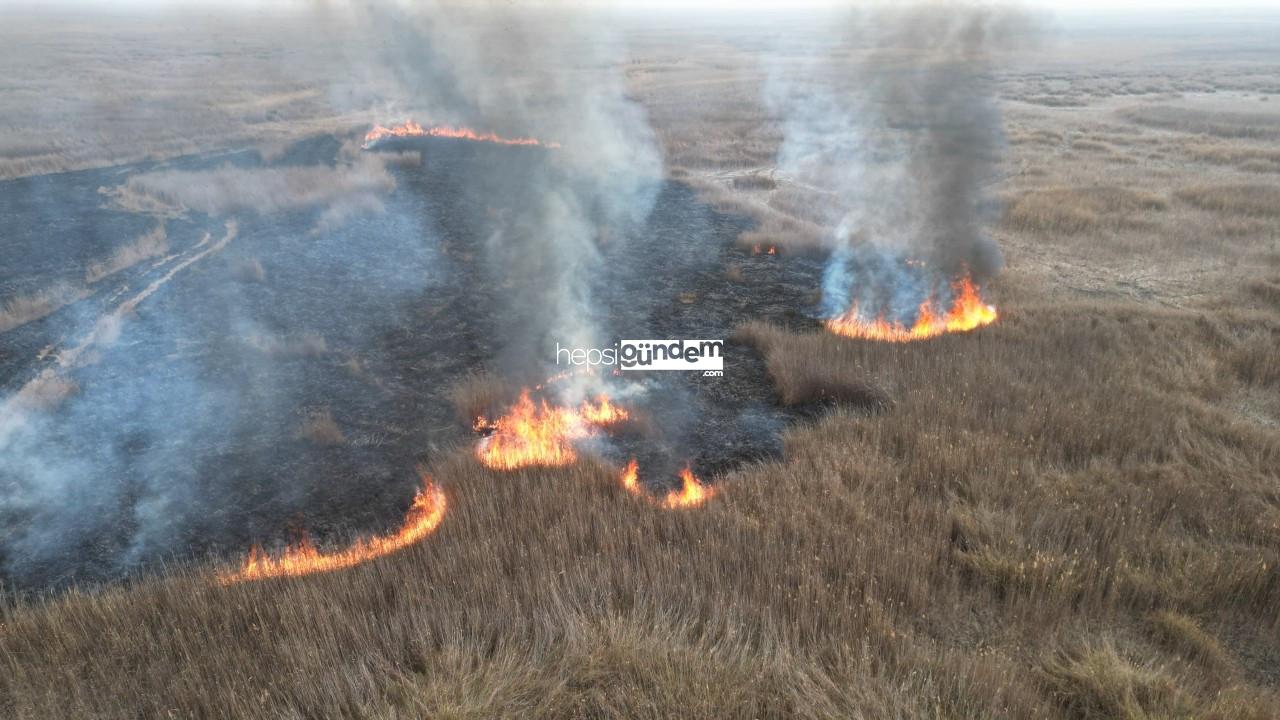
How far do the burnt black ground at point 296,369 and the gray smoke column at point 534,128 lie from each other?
16.0 inches

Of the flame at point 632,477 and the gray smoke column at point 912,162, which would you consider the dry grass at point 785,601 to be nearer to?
the flame at point 632,477

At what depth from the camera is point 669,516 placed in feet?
17.6

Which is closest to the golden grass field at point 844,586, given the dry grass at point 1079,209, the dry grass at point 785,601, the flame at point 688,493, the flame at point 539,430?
the dry grass at point 785,601

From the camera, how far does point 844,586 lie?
4445mm

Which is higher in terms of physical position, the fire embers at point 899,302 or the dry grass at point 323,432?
the fire embers at point 899,302

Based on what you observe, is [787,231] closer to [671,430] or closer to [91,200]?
[671,430]

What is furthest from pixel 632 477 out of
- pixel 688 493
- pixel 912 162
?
pixel 912 162

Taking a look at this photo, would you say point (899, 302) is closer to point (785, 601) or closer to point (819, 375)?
point (819, 375)

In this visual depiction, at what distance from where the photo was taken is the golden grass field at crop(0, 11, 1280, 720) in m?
3.58

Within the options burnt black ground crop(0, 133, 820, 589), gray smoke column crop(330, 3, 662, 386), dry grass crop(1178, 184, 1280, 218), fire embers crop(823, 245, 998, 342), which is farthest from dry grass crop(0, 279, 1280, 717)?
dry grass crop(1178, 184, 1280, 218)

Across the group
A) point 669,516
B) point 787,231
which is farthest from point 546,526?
point 787,231

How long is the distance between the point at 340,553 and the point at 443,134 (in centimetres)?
2017

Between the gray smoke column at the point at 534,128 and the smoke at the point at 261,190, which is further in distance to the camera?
the smoke at the point at 261,190

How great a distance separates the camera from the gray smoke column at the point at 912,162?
11930mm
